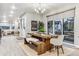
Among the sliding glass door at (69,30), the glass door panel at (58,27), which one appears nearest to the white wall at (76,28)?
the sliding glass door at (69,30)

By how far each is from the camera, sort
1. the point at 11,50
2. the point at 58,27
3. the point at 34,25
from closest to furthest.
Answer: the point at 11,50 < the point at 58,27 < the point at 34,25

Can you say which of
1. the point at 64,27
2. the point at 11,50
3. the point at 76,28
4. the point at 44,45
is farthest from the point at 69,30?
the point at 11,50

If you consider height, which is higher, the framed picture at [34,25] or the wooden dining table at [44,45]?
the framed picture at [34,25]

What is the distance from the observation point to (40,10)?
17.6 ft

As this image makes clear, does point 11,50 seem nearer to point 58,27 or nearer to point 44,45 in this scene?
point 44,45

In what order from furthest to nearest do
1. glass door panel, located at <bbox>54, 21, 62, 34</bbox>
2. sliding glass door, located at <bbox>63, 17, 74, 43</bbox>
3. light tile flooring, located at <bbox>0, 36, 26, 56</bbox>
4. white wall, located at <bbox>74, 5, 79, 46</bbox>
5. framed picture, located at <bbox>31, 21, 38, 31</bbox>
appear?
framed picture, located at <bbox>31, 21, 38, 31</bbox>
glass door panel, located at <bbox>54, 21, 62, 34</bbox>
sliding glass door, located at <bbox>63, 17, 74, 43</bbox>
white wall, located at <bbox>74, 5, 79, 46</bbox>
light tile flooring, located at <bbox>0, 36, 26, 56</bbox>

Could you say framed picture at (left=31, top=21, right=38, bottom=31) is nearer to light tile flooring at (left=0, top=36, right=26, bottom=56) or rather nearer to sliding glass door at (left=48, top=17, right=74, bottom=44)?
sliding glass door at (left=48, top=17, right=74, bottom=44)

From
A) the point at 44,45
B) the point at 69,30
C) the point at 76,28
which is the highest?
the point at 76,28

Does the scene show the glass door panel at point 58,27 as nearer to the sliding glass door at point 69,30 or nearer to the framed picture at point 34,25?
the sliding glass door at point 69,30

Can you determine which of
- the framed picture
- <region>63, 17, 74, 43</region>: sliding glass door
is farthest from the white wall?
the framed picture

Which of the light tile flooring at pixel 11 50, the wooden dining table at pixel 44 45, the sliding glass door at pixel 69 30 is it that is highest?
the sliding glass door at pixel 69 30

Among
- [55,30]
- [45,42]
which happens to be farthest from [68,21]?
[45,42]

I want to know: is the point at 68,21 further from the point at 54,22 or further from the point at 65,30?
the point at 54,22

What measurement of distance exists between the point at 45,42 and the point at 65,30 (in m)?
2.20
